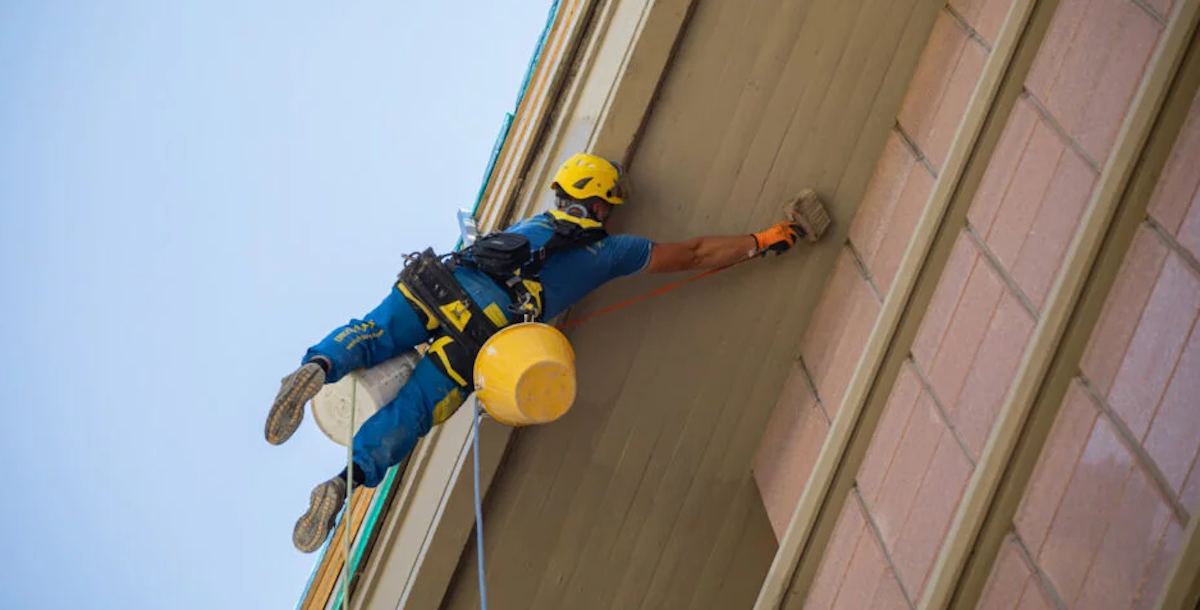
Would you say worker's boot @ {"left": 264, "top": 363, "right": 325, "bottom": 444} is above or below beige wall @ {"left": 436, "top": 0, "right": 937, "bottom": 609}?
below

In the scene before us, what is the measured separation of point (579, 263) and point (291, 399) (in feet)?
3.81

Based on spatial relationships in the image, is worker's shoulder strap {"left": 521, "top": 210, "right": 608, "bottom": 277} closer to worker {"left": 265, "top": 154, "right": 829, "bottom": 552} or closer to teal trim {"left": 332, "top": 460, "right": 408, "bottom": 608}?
worker {"left": 265, "top": 154, "right": 829, "bottom": 552}

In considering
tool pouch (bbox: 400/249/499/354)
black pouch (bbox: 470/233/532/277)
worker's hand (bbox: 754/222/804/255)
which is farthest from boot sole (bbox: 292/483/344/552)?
worker's hand (bbox: 754/222/804/255)

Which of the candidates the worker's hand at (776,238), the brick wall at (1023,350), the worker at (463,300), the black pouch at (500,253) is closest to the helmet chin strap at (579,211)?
the worker at (463,300)

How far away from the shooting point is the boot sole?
4.12 meters

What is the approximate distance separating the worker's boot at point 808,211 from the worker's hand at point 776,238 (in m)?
0.05

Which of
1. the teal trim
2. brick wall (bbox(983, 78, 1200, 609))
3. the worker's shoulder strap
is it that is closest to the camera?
brick wall (bbox(983, 78, 1200, 609))

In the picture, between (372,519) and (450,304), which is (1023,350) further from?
(372,519)

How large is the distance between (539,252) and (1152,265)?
2153mm

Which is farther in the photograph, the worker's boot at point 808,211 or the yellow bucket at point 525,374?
the worker's boot at point 808,211

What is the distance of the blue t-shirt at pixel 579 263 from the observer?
4.38 m

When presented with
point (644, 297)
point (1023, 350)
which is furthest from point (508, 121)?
point (1023, 350)

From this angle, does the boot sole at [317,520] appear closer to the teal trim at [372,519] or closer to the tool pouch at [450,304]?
the tool pouch at [450,304]

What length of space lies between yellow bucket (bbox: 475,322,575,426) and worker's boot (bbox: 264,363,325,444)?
570 mm
